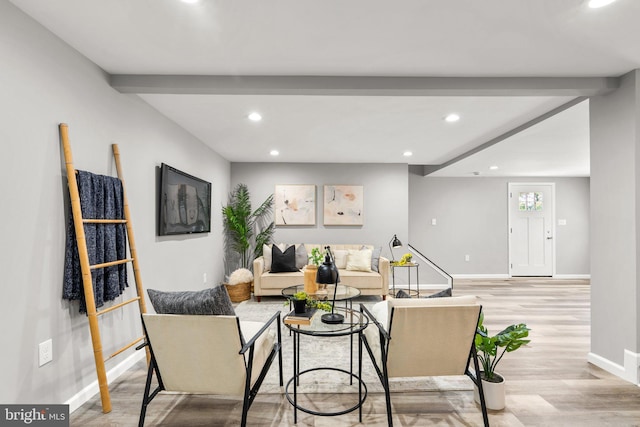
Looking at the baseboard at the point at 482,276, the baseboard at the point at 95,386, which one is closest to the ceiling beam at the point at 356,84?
the baseboard at the point at 95,386

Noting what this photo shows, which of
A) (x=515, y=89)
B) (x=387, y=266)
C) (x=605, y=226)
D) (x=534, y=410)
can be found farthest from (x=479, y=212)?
(x=534, y=410)

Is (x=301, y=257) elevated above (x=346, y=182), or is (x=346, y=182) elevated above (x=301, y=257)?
(x=346, y=182)

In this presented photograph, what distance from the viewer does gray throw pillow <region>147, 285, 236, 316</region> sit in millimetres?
1841

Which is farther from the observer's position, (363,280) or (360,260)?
(360,260)

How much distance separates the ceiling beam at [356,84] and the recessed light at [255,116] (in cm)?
82

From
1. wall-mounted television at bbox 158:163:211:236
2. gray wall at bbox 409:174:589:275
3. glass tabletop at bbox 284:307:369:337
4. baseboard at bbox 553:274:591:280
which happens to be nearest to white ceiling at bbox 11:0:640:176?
wall-mounted television at bbox 158:163:211:236

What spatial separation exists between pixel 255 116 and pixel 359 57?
1540 millimetres

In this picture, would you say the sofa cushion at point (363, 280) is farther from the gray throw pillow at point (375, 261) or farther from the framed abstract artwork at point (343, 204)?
the framed abstract artwork at point (343, 204)

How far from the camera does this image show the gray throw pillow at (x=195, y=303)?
184 cm

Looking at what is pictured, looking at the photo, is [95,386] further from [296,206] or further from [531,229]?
[531,229]

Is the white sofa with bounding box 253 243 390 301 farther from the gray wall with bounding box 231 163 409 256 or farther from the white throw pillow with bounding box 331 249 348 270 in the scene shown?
the gray wall with bounding box 231 163 409 256

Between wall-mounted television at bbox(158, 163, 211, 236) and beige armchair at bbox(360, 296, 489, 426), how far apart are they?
8.10ft

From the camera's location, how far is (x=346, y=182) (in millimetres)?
6160

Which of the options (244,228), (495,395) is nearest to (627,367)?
(495,395)
